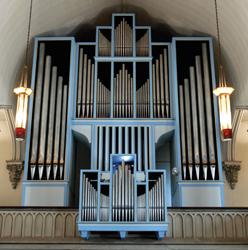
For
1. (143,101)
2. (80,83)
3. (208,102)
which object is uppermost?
(80,83)

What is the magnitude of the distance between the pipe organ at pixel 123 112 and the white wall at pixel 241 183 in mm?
2653

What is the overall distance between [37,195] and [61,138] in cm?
198

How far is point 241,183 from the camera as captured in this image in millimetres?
18891

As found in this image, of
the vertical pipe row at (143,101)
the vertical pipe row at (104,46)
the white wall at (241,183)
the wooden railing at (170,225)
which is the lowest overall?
the wooden railing at (170,225)

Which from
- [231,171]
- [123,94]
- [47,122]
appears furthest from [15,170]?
[231,171]

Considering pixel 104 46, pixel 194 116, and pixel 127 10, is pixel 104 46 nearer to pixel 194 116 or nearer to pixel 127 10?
pixel 127 10

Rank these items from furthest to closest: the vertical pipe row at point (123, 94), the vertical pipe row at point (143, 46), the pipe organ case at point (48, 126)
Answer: the vertical pipe row at point (143, 46) < the vertical pipe row at point (123, 94) < the pipe organ case at point (48, 126)

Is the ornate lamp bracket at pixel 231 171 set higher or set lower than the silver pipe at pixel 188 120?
lower

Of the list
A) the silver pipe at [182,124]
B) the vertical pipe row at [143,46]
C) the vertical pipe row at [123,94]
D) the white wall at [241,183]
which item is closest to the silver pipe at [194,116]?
the silver pipe at [182,124]

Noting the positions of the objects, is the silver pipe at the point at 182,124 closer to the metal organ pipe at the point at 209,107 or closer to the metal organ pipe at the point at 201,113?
the metal organ pipe at the point at 201,113

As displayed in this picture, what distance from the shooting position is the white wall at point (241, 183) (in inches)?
728

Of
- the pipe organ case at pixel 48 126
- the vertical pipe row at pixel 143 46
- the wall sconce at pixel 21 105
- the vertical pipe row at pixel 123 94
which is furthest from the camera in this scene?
the vertical pipe row at pixel 143 46

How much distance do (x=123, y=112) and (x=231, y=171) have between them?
496cm

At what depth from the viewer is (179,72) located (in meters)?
17.0
